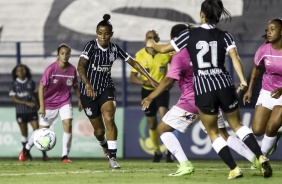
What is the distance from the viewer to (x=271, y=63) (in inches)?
563

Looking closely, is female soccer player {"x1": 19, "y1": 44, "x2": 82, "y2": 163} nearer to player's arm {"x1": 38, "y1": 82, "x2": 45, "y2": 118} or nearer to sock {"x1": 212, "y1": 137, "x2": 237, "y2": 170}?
player's arm {"x1": 38, "y1": 82, "x2": 45, "y2": 118}

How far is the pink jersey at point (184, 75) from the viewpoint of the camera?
42.2 feet

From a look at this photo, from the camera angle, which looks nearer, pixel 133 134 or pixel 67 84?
pixel 67 84

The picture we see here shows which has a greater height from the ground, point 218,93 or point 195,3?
point 195,3

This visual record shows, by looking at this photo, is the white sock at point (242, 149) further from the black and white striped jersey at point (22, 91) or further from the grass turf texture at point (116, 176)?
the black and white striped jersey at point (22, 91)

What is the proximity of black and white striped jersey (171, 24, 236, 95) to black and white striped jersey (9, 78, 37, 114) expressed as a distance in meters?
9.53

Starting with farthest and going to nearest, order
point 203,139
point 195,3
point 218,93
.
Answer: point 195,3
point 203,139
point 218,93

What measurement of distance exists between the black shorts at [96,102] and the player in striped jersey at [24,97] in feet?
20.1

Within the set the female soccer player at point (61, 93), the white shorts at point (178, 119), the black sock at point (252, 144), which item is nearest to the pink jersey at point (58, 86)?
the female soccer player at point (61, 93)

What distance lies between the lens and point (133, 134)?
69.7ft

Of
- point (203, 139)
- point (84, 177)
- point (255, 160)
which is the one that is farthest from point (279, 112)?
point (203, 139)

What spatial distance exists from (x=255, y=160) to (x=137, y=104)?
9.49 metres

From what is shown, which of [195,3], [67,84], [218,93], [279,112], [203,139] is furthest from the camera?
[195,3]

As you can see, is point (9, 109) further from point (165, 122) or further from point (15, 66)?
point (165, 122)
